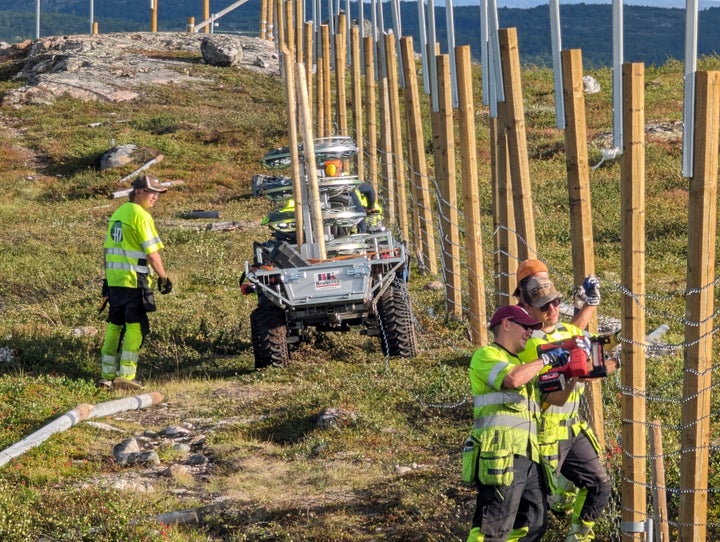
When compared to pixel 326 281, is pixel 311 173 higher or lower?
higher

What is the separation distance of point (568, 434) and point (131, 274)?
20.9 feet

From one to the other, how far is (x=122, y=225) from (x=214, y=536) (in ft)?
16.4

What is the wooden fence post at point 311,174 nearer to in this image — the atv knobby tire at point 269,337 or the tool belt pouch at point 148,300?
the atv knobby tire at point 269,337

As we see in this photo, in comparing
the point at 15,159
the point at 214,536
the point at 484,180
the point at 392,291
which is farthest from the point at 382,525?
the point at 15,159

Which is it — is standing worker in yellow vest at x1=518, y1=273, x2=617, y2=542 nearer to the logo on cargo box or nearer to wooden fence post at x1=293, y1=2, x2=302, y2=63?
the logo on cargo box

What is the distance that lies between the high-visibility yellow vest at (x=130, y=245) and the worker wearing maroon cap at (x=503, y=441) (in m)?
6.31

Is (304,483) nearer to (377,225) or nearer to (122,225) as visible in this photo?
(122,225)

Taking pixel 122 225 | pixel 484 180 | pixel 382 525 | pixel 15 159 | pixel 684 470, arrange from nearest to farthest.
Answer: pixel 684 470, pixel 382 525, pixel 122 225, pixel 484 180, pixel 15 159

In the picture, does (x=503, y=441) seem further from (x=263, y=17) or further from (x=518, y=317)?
(x=263, y=17)

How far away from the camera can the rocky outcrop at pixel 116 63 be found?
40344mm

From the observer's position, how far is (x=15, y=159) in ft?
106

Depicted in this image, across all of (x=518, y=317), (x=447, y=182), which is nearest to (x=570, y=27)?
(x=447, y=182)

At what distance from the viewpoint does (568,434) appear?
22.6ft

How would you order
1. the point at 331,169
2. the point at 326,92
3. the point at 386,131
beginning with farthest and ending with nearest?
the point at 326,92 < the point at 386,131 < the point at 331,169
